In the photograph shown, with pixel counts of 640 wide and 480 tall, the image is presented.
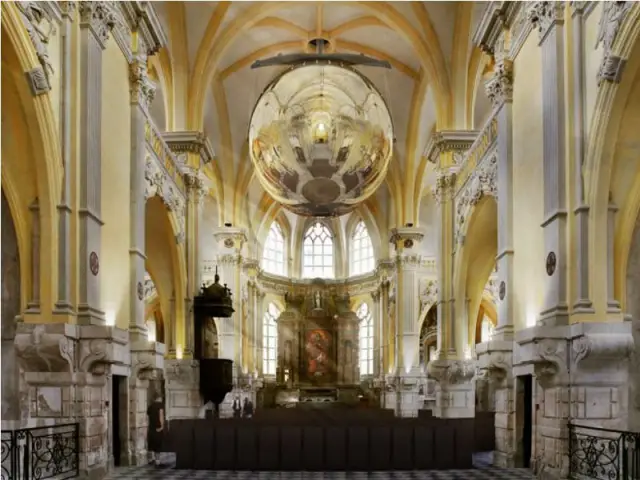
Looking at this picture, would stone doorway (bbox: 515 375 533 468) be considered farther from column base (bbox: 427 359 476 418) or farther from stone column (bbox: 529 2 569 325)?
column base (bbox: 427 359 476 418)

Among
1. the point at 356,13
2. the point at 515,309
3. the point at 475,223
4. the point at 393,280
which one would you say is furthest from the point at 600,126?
the point at 393,280

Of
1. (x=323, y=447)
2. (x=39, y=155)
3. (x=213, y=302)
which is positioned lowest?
(x=323, y=447)

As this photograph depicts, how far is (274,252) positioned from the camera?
3966cm

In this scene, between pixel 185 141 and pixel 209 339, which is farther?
pixel 209 339

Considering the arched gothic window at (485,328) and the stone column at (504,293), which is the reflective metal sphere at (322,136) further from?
the arched gothic window at (485,328)

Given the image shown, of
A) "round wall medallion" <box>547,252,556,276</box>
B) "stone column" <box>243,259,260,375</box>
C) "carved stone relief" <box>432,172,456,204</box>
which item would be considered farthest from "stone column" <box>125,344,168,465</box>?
"stone column" <box>243,259,260,375</box>

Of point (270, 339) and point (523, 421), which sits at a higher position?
point (523, 421)

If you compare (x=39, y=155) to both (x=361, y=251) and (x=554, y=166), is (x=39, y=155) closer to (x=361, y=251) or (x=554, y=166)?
(x=554, y=166)

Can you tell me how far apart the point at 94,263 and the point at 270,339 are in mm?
28335

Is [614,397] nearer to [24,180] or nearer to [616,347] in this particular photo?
[616,347]

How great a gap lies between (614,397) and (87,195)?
7635mm

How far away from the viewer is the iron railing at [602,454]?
9.27m

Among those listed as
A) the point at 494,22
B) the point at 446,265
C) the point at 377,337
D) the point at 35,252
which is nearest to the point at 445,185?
the point at 446,265

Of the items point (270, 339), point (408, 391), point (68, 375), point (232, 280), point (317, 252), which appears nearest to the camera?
point (68, 375)
